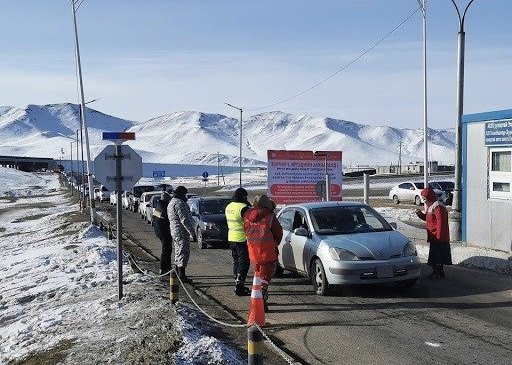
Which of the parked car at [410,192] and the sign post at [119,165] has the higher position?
the sign post at [119,165]

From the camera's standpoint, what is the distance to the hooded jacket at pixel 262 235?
9.78 meters

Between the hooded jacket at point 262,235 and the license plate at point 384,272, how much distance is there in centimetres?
182

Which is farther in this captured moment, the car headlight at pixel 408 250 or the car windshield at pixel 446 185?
the car windshield at pixel 446 185

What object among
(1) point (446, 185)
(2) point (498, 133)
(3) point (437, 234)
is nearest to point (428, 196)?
(3) point (437, 234)

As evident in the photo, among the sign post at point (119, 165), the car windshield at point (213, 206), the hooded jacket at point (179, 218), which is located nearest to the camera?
the sign post at point (119, 165)

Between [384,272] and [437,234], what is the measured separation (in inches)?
90.3

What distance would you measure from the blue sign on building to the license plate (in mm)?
5124

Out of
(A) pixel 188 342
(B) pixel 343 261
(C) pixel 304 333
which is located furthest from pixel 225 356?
(B) pixel 343 261

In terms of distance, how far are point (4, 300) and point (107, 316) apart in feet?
15.3

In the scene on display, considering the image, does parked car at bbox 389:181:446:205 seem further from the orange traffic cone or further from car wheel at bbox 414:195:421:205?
the orange traffic cone

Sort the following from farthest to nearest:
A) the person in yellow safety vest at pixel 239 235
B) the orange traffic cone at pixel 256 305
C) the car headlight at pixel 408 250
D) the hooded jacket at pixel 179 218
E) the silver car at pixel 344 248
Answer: the hooded jacket at pixel 179 218 → the person in yellow safety vest at pixel 239 235 → the car headlight at pixel 408 250 → the silver car at pixel 344 248 → the orange traffic cone at pixel 256 305

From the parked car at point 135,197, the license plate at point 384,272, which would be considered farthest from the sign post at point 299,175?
the parked car at point 135,197

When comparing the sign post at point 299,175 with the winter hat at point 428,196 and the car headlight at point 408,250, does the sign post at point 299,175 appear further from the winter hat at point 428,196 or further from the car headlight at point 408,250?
the car headlight at point 408,250

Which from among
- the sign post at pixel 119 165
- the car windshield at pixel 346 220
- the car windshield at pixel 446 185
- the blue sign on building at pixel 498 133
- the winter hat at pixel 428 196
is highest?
the blue sign on building at pixel 498 133
